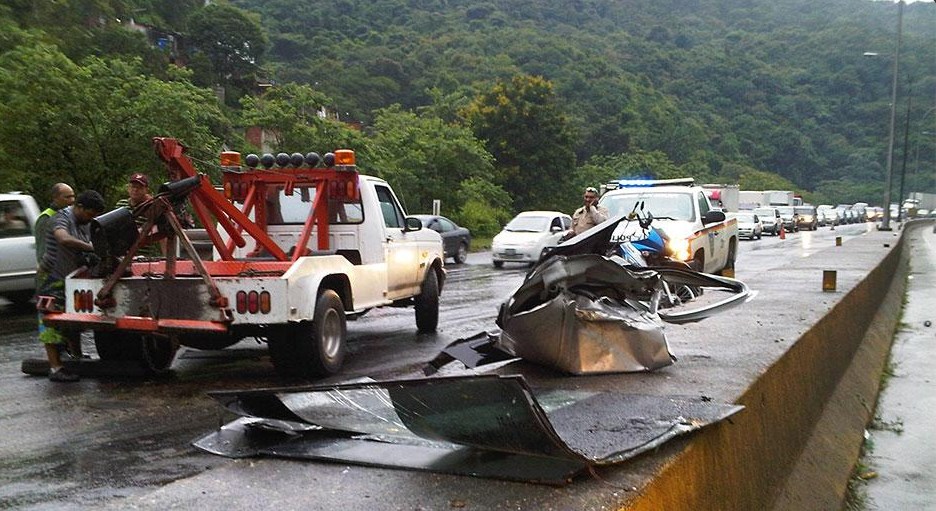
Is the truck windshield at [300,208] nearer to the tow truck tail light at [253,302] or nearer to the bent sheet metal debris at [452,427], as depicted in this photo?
the tow truck tail light at [253,302]

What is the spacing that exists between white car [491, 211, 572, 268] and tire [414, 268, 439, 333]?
41.2 feet

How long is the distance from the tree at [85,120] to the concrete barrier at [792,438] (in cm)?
1661

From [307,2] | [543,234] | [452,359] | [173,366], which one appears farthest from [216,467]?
[307,2]

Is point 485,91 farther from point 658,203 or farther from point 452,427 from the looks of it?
point 452,427

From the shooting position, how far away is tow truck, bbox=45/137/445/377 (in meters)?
7.95

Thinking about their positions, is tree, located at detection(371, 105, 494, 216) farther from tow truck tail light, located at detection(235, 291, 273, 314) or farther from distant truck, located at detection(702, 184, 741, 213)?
tow truck tail light, located at detection(235, 291, 273, 314)

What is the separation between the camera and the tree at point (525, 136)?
176ft

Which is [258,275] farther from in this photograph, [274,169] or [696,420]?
[696,420]

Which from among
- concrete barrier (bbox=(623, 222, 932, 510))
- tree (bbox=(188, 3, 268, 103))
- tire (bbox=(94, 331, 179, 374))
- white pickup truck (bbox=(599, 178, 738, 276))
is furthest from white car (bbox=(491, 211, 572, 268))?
tree (bbox=(188, 3, 268, 103))

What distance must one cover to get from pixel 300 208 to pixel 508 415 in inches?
300

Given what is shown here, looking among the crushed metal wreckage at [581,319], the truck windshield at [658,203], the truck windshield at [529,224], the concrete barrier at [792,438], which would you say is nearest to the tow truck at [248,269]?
the crushed metal wreckage at [581,319]

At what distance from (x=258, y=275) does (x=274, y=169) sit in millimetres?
2483

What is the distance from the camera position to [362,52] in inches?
3391

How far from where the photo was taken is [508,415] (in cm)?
352
